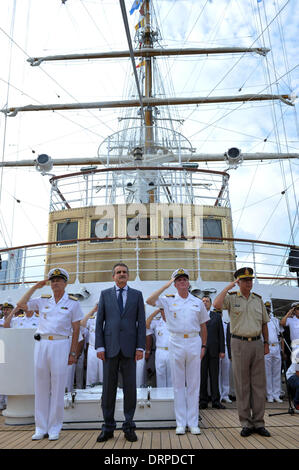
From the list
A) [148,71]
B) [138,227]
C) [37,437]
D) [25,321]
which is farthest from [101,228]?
[148,71]

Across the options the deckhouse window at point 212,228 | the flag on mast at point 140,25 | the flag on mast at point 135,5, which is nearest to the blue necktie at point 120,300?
the deckhouse window at point 212,228

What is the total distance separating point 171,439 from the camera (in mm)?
3627

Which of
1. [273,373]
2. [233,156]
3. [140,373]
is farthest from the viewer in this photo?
[233,156]

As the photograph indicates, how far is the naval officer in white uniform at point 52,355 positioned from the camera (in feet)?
12.5

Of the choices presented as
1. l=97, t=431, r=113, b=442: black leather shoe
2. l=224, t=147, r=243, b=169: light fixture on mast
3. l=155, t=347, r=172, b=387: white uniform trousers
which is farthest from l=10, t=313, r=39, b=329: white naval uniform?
l=224, t=147, r=243, b=169: light fixture on mast

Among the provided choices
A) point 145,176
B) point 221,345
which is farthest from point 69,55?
point 221,345

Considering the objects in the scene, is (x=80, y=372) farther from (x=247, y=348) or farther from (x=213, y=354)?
(x=247, y=348)

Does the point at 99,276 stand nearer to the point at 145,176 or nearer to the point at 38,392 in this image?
the point at 145,176

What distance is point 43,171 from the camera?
487 inches

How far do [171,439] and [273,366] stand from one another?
375 centimetres

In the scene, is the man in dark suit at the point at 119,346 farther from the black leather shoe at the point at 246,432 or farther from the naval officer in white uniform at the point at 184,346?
the black leather shoe at the point at 246,432

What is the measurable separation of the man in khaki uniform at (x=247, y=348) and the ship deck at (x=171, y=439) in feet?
0.78

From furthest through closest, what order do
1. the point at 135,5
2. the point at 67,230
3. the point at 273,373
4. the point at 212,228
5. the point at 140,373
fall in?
the point at 135,5
the point at 67,230
the point at 212,228
the point at 273,373
the point at 140,373

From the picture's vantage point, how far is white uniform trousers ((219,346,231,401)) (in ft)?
21.2
